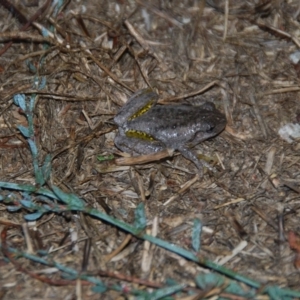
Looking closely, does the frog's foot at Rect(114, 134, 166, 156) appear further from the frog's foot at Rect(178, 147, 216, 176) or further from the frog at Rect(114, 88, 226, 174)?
the frog's foot at Rect(178, 147, 216, 176)

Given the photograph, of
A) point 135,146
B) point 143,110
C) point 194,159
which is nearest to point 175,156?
point 194,159

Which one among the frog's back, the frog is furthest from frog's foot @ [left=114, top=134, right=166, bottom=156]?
the frog's back

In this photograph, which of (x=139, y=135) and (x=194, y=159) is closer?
(x=194, y=159)

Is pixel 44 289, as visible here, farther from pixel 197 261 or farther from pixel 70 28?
pixel 70 28

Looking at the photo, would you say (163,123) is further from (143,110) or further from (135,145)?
(135,145)

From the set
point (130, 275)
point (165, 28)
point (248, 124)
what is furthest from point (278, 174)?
point (165, 28)

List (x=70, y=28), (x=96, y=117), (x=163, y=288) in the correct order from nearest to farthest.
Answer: (x=163, y=288), (x=96, y=117), (x=70, y=28)

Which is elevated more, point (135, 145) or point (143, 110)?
point (143, 110)
